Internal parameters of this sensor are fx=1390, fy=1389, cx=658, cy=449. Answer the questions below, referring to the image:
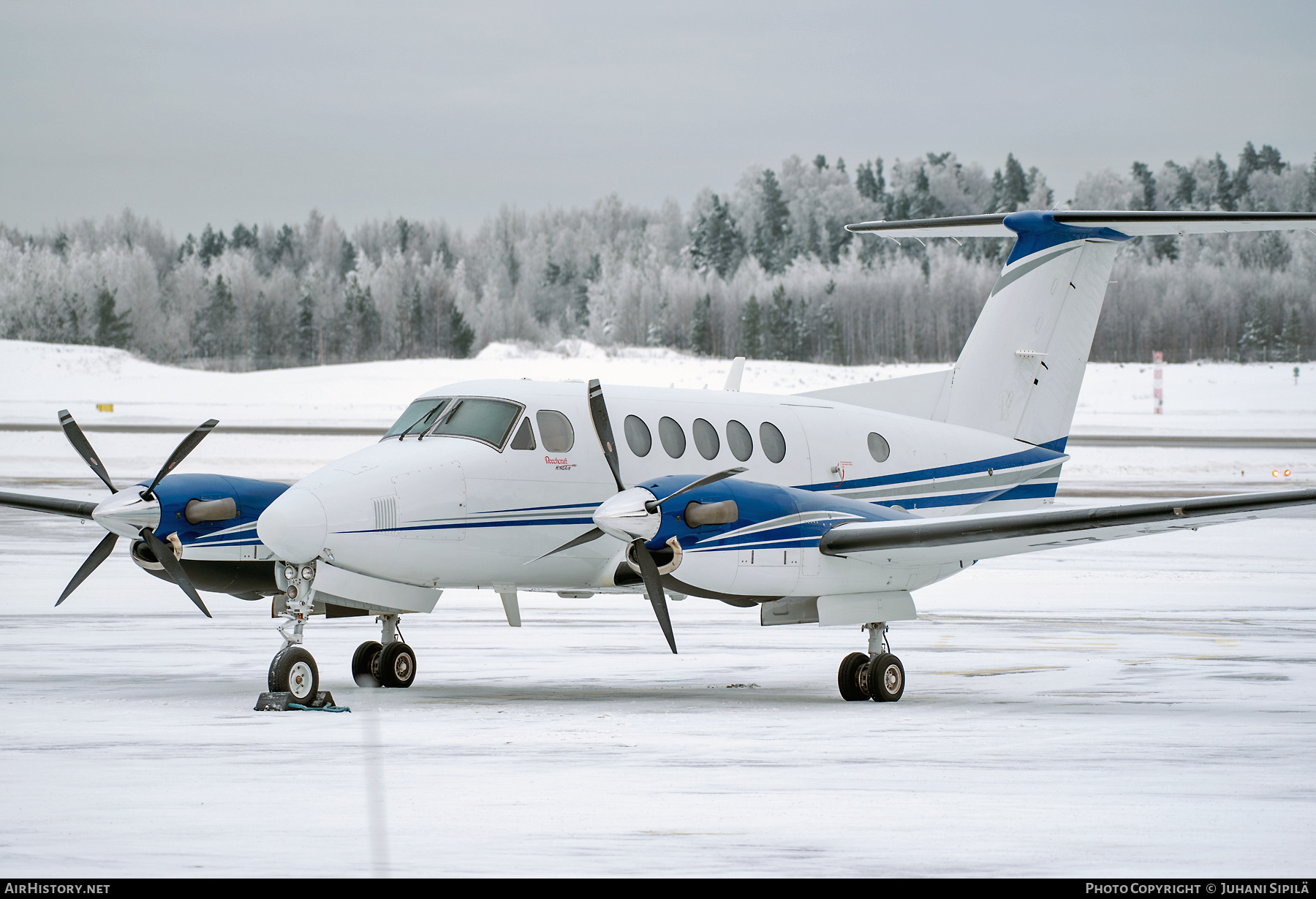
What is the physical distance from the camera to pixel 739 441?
1386 cm

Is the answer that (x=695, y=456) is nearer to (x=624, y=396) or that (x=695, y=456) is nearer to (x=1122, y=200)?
(x=624, y=396)

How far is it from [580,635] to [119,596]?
724cm

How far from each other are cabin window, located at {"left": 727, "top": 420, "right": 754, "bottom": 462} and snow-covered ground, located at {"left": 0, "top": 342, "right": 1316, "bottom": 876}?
7.29 feet

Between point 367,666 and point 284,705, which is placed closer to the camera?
point 284,705

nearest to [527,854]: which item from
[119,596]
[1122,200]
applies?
[119,596]

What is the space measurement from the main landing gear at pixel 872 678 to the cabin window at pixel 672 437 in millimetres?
2458

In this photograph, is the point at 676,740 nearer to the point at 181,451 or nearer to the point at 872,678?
the point at 872,678

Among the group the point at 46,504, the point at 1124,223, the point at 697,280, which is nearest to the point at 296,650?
the point at 46,504

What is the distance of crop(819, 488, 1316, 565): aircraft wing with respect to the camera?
11258mm

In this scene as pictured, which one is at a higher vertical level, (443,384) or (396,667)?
(396,667)

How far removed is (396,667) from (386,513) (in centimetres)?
219

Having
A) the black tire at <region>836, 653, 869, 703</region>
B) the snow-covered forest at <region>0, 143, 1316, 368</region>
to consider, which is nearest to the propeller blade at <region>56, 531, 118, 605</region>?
the black tire at <region>836, 653, 869, 703</region>

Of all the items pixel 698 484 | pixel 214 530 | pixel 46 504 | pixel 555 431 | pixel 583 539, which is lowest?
pixel 583 539

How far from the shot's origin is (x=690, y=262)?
149 metres
